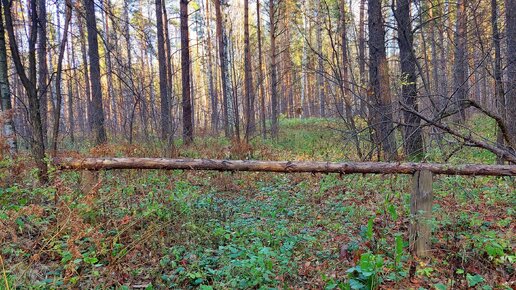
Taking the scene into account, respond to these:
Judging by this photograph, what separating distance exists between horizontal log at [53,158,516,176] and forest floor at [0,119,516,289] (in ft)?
1.55

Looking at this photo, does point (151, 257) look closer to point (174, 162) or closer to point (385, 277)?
point (174, 162)

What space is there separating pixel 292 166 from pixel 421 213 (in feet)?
5.46

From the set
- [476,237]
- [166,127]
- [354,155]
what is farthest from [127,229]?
[354,155]

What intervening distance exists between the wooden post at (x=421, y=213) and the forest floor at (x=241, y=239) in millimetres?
117

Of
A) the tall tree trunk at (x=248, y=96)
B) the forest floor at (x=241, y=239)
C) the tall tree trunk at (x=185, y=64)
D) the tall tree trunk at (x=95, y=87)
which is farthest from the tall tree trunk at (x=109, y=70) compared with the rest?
the tall tree trunk at (x=248, y=96)

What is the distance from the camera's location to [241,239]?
419 cm

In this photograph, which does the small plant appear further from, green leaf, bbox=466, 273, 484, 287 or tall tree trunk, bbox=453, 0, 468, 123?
tall tree trunk, bbox=453, 0, 468, 123

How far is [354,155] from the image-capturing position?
931cm

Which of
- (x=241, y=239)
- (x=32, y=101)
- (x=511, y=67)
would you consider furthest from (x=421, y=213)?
(x=511, y=67)

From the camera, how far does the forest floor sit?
3377 mm

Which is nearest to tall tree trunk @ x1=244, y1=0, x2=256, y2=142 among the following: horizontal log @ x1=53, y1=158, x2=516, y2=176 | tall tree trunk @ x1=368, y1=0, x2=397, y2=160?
tall tree trunk @ x1=368, y1=0, x2=397, y2=160

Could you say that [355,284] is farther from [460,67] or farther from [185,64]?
[185,64]

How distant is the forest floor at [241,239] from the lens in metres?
3.38

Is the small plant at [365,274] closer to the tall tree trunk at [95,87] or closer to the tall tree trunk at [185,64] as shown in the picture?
the tall tree trunk at [185,64]
